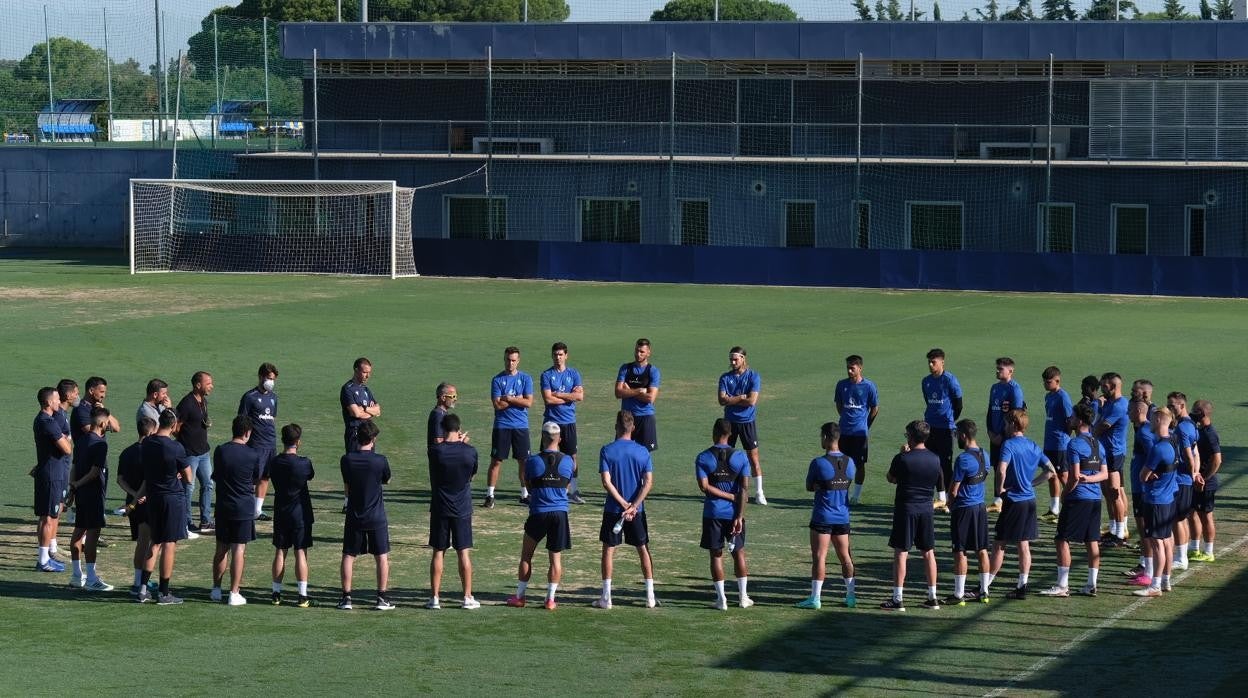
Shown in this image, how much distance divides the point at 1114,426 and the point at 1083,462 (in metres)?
2.45

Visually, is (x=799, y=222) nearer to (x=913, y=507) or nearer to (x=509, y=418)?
(x=509, y=418)

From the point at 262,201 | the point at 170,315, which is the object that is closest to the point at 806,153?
the point at 262,201

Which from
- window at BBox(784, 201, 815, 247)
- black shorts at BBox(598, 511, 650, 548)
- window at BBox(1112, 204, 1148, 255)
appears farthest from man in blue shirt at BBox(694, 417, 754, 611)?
window at BBox(784, 201, 815, 247)

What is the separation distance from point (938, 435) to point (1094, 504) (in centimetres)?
387

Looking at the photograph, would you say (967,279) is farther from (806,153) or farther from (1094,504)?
(1094,504)

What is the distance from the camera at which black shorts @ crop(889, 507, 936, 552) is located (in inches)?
578

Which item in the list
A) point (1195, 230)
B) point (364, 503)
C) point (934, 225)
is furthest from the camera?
point (934, 225)

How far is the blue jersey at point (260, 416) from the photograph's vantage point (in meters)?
18.0

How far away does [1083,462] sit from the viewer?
15.1 metres

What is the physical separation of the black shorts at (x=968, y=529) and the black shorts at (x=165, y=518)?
6822 millimetres

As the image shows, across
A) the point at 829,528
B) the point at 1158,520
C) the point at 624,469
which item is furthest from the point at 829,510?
the point at 1158,520

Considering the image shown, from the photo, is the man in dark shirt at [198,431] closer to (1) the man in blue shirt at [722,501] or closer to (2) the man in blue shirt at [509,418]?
(2) the man in blue shirt at [509,418]

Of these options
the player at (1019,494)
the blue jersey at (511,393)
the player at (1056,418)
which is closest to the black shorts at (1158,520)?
the player at (1019,494)

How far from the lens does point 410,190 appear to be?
5131 centimetres
